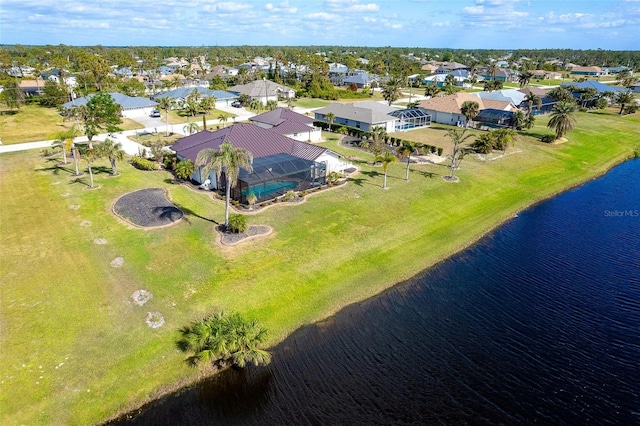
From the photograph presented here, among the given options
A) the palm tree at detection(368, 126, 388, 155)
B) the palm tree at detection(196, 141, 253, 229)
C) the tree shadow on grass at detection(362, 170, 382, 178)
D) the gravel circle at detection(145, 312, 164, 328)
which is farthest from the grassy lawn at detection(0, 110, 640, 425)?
the palm tree at detection(196, 141, 253, 229)

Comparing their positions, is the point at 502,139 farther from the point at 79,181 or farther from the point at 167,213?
the point at 79,181

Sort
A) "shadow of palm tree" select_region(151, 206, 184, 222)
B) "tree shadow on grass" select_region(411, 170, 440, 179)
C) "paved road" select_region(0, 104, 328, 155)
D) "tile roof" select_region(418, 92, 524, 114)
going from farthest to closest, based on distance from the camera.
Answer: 1. "tile roof" select_region(418, 92, 524, 114)
2. "paved road" select_region(0, 104, 328, 155)
3. "tree shadow on grass" select_region(411, 170, 440, 179)
4. "shadow of palm tree" select_region(151, 206, 184, 222)

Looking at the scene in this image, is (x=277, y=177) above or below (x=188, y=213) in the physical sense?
above

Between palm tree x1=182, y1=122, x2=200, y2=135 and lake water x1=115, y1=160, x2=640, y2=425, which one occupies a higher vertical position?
palm tree x1=182, y1=122, x2=200, y2=135

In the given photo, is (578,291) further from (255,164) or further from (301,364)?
(255,164)

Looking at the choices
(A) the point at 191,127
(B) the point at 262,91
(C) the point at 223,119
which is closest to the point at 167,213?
(A) the point at 191,127

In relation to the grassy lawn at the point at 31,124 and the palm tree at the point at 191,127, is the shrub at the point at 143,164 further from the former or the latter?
the grassy lawn at the point at 31,124

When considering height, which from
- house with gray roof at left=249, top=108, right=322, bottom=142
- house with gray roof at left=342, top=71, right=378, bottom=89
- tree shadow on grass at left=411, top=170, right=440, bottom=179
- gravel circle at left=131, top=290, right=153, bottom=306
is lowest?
gravel circle at left=131, top=290, right=153, bottom=306

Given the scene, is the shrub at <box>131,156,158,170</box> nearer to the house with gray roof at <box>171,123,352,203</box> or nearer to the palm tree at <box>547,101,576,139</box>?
the house with gray roof at <box>171,123,352,203</box>
